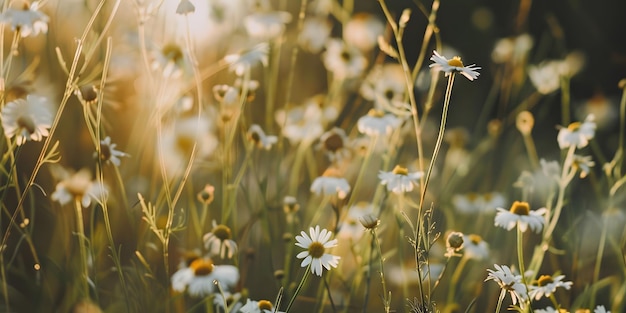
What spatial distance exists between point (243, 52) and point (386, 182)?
560mm

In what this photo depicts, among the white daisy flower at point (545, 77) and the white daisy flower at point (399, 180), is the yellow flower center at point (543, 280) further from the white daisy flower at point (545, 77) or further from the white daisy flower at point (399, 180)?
the white daisy flower at point (545, 77)

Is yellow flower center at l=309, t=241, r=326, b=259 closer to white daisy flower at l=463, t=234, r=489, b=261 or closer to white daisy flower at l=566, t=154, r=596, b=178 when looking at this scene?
white daisy flower at l=463, t=234, r=489, b=261

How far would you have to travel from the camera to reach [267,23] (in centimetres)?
198

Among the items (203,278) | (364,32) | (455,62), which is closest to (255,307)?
(203,278)

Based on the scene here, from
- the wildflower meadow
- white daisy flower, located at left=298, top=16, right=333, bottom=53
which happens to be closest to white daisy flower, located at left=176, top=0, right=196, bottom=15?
the wildflower meadow

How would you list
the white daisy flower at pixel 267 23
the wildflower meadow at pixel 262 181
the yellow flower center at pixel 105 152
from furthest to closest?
the white daisy flower at pixel 267 23
the yellow flower center at pixel 105 152
the wildflower meadow at pixel 262 181

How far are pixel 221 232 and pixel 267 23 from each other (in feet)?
2.69

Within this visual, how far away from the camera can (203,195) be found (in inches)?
54.6

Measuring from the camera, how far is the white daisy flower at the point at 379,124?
5.13 feet

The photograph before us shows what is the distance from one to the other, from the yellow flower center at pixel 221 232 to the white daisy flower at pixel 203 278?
0.05 m

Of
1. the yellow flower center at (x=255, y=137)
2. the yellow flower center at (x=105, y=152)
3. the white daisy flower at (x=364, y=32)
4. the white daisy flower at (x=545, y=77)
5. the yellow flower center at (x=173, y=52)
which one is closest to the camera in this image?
the yellow flower center at (x=105, y=152)

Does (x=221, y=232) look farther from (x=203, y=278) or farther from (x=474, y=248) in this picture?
(x=474, y=248)

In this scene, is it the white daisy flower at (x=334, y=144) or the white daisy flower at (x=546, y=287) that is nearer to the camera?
the white daisy flower at (x=546, y=287)

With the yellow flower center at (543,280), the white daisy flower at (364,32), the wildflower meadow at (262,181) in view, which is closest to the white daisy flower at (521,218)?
the wildflower meadow at (262,181)
